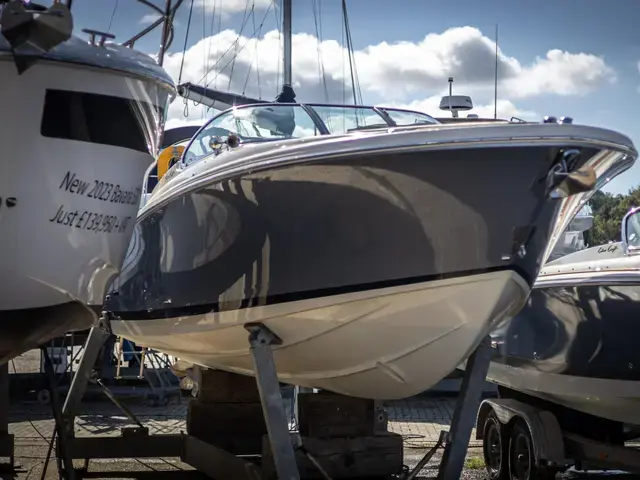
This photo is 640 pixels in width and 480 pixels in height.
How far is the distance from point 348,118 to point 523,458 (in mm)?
2856

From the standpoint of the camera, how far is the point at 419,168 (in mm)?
4523

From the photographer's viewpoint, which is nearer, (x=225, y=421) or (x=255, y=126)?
(x=255, y=126)

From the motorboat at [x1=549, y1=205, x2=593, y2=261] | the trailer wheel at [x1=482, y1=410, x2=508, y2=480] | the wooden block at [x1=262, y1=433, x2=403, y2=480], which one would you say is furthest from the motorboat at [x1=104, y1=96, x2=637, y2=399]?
the motorboat at [x1=549, y1=205, x2=593, y2=261]

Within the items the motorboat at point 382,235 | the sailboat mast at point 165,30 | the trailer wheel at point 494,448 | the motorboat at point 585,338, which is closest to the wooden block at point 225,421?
the motorboat at point 382,235

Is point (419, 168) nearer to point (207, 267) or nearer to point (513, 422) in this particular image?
point (207, 267)

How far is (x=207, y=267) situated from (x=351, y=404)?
51.4 inches

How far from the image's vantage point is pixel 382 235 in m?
4.66

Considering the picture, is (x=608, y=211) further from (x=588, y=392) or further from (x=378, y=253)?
(x=378, y=253)

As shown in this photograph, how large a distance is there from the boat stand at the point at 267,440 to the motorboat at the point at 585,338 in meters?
0.66

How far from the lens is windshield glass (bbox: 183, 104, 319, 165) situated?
5.62 metres

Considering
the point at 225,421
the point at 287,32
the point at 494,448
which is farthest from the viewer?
the point at 287,32

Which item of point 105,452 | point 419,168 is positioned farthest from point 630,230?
point 105,452

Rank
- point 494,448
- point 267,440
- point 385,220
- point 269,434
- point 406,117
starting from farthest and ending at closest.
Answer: point 494,448 < point 406,117 < point 267,440 < point 269,434 < point 385,220

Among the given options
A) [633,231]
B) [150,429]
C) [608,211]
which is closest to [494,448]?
[633,231]
